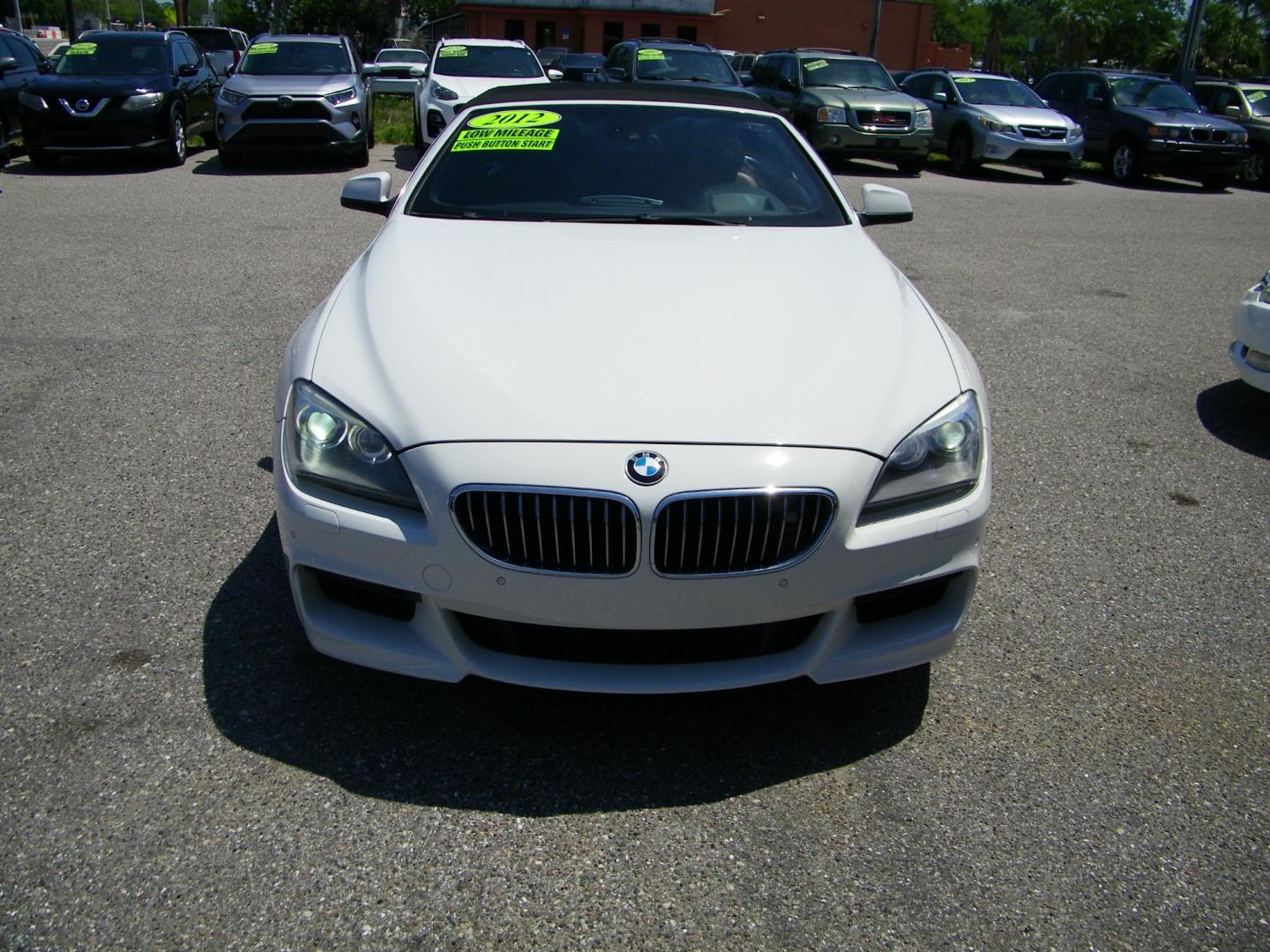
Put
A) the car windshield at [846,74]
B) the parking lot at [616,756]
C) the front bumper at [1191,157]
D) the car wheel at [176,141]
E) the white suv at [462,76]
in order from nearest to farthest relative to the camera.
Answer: the parking lot at [616,756], the car wheel at [176,141], the white suv at [462,76], the front bumper at [1191,157], the car windshield at [846,74]

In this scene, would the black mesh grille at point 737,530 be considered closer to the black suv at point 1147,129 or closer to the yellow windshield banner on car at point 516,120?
the yellow windshield banner on car at point 516,120

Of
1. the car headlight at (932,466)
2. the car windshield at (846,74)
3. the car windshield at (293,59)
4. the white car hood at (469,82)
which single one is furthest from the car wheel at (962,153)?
the car headlight at (932,466)

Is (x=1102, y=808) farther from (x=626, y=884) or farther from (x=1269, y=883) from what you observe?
(x=626, y=884)

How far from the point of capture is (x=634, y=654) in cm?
257

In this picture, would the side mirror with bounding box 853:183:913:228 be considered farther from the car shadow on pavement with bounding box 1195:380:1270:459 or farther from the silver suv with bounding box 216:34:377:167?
the silver suv with bounding box 216:34:377:167

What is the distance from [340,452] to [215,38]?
73.9 feet

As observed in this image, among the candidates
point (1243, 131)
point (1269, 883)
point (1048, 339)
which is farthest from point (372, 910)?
point (1243, 131)

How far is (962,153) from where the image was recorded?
16.5m

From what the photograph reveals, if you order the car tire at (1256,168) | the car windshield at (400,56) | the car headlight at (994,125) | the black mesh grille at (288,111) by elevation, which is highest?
the black mesh grille at (288,111)

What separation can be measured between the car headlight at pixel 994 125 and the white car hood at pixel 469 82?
661 centimetres

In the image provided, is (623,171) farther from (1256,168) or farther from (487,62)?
(1256,168)

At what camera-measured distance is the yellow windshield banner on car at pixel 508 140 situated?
418 centimetres

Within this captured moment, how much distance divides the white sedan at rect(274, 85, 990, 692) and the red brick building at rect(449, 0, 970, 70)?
5045cm

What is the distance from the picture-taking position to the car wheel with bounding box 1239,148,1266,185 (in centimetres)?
1738
